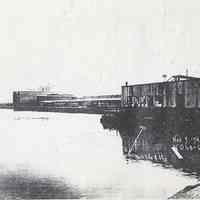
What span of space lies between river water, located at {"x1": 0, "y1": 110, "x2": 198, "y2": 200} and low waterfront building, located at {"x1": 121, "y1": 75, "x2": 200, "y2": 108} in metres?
0.25

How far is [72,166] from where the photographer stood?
5.48 feet

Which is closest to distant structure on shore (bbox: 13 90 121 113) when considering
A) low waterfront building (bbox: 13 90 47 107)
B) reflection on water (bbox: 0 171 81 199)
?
A: low waterfront building (bbox: 13 90 47 107)

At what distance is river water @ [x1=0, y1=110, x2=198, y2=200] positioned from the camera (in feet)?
5.17

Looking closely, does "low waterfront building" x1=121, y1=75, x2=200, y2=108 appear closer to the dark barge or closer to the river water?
the dark barge

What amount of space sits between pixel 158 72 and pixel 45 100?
2.30 ft

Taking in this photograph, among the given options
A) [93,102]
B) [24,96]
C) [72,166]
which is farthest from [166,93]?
[24,96]

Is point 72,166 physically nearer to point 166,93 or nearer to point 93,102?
point 93,102

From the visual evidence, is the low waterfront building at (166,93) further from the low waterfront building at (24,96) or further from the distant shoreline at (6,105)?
the distant shoreline at (6,105)

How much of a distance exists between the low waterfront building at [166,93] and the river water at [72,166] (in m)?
0.25

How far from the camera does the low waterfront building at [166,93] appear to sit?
1.75m

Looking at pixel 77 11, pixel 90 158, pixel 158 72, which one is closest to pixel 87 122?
pixel 90 158

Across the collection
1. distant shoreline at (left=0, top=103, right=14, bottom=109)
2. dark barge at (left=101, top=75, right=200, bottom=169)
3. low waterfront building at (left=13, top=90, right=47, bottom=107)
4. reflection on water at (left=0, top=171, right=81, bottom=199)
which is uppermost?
low waterfront building at (left=13, top=90, right=47, bottom=107)

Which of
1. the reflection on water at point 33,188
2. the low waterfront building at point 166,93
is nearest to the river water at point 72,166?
the reflection on water at point 33,188

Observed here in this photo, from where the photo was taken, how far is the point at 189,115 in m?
1.79
